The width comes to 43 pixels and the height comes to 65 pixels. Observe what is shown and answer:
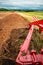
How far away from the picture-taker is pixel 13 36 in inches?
76.0

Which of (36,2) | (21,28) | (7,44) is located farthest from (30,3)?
(7,44)

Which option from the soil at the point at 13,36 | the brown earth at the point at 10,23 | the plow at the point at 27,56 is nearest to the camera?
the plow at the point at 27,56

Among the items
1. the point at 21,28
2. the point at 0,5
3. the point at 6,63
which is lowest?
the point at 6,63

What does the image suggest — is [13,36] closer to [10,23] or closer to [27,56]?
[10,23]

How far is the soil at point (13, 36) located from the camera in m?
1.83

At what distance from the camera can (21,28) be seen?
200 cm

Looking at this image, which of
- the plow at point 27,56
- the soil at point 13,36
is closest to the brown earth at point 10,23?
the soil at point 13,36

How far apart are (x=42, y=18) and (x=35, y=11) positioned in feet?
0.28

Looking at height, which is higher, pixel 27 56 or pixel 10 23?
pixel 10 23

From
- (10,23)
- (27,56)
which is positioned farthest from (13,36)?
(27,56)

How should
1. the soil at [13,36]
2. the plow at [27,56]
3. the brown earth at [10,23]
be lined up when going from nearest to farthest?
the plow at [27,56] < the soil at [13,36] < the brown earth at [10,23]

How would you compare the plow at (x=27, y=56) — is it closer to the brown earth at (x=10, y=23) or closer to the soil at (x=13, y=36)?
the soil at (x=13, y=36)

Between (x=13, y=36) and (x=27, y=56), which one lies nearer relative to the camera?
(x=27, y=56)

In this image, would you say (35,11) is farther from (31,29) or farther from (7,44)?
(7,44)
